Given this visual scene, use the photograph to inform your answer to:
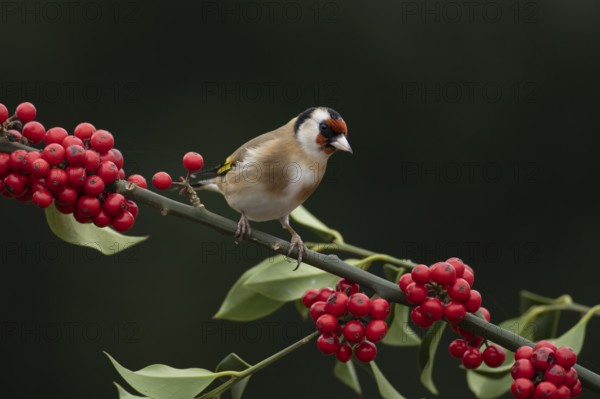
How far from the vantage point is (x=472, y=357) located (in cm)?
142

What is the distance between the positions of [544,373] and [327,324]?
364 millimetres

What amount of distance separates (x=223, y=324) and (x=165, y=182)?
420 cm

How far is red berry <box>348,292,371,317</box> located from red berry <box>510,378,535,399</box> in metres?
0.27

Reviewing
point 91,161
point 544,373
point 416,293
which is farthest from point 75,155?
point 544,373

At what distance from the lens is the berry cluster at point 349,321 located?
139 centimetres

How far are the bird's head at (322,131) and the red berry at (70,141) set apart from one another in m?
1.09

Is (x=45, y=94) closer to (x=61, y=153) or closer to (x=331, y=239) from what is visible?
(x=331, y=239)

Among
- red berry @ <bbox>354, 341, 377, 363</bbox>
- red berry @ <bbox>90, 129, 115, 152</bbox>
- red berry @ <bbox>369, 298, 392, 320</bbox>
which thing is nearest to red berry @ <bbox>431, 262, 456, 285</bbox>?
red berry @ <bbox>369, 298, 392, 320</bbox>

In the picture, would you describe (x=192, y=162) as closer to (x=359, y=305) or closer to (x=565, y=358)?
(x=359, y=305)

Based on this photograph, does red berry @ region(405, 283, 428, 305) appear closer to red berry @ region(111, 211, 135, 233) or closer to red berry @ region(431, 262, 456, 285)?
red berry @ region(431, 262, 456, 285)

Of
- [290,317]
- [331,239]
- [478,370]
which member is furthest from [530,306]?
[290,317]

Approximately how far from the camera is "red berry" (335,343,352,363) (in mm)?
1455

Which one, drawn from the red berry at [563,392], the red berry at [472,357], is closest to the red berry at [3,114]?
the red berry at [472,357]

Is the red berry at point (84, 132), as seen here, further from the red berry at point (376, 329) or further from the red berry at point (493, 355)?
the red berry at point (493, 355)
